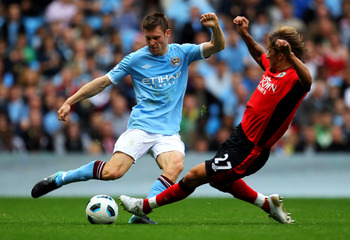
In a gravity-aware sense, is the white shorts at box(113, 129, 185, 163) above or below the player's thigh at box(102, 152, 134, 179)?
above

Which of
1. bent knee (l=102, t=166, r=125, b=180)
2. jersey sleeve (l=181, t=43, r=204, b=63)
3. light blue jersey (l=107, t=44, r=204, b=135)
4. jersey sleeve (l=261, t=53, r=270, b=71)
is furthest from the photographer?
jersey sleeve (l=181, t=43, r=204, b=63)

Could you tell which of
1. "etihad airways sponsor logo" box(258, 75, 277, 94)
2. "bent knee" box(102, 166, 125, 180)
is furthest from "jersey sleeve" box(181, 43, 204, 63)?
"bent knee" box(102, 166, 125, 180)

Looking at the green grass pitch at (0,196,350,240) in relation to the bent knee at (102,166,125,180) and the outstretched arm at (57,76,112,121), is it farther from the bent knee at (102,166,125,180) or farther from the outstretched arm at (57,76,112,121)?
the outstretched arm at (57,76,112,121)

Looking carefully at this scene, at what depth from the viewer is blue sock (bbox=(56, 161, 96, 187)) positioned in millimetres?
8062

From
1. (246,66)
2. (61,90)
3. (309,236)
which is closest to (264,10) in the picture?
(246,66)

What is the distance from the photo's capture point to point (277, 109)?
7367 millimetres

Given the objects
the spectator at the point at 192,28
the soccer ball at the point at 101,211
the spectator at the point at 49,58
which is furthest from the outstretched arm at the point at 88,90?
the spectator at the point at 49,58

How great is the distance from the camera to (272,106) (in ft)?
24.2

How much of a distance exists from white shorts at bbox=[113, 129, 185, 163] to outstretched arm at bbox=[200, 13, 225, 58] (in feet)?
3.63

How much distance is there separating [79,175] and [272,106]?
237 cm

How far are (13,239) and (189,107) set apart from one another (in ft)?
25.7

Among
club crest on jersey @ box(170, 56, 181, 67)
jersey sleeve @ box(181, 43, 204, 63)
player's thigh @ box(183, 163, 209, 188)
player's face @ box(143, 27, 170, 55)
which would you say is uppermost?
player's face @ box(143, 27, 170, 55)

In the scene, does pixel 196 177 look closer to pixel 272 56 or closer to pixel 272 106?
pixel 272 106

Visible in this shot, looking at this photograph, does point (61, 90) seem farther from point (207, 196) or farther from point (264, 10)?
point (264, 10)
